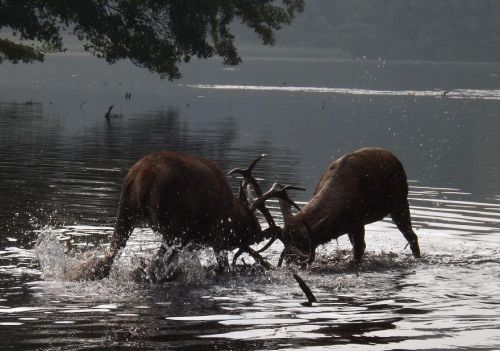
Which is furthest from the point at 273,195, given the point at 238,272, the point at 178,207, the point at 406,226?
the point at 406,226

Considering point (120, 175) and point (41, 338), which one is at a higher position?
point (41, 338)

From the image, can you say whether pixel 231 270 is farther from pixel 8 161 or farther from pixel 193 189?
pixel 8 161

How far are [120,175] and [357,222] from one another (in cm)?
1266

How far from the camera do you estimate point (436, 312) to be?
13023 millimetres

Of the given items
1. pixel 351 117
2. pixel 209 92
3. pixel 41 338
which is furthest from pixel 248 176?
pixel 209 92

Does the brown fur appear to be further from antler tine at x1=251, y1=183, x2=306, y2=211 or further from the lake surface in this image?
the lake surface

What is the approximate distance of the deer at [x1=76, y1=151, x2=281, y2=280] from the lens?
14.2 metres

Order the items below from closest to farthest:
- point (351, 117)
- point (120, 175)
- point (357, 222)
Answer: point (357, 222)
point (120, 175)
point (351, 117)

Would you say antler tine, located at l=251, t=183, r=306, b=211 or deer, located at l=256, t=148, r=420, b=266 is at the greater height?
antler tine, located at l=251, t=183, r=306, b=211

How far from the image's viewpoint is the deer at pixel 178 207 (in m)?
14.2

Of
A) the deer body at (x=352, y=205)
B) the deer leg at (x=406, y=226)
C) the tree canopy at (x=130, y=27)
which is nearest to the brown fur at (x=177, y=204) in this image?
the deer body at (x=352, y=205)

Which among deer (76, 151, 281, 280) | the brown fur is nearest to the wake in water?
deer (76, 151, 281, 280)

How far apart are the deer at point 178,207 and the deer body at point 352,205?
A: 23.1 inches

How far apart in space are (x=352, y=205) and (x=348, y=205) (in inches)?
4.0
